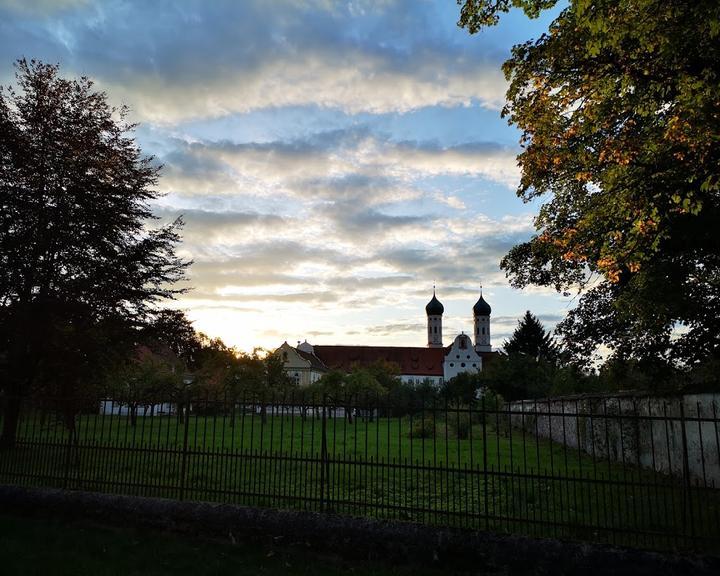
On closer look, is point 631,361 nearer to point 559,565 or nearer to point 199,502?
point 559,565

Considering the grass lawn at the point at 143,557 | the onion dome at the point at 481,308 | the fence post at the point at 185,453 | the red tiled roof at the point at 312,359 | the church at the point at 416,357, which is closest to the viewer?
the grass lawn at the point at 143,557

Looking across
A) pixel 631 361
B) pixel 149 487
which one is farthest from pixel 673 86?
pixel 149 487

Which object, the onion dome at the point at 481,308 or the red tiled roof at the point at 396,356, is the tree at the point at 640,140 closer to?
the red tiled roof at the point at 396,356

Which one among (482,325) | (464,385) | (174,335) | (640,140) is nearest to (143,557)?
(640,140)

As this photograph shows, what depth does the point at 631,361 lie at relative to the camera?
12867 millimetres

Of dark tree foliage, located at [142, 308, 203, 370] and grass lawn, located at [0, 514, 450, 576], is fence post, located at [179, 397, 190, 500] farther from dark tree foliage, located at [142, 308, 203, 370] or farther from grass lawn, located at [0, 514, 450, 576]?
dark tree foliage, located at [142, 308, 203, 370]

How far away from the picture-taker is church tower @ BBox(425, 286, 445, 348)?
408 feet

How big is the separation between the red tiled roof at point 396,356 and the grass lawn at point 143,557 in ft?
325

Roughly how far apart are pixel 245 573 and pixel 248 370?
136 feet

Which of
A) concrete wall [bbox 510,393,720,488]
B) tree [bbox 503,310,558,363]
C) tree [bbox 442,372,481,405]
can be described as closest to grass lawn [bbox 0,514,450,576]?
concrete wall [bbox 510,393,720,488]

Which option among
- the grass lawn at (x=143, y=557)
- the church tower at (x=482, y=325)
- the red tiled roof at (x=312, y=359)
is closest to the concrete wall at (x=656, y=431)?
the grass lawn at (x=143, y=557)

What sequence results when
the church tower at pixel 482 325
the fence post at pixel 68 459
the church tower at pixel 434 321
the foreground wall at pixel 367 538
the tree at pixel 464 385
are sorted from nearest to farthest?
1. the foreground wall at pixel 367 538
2. the fence post at pixel 68 459
3. the tree at pixel 464 385
4. the church tower at pixel 482 325
5. the church tower at pixel 434 321

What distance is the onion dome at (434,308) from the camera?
12675 centimetres

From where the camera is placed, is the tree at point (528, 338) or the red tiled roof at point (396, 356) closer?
the tree at point (528, 338)
